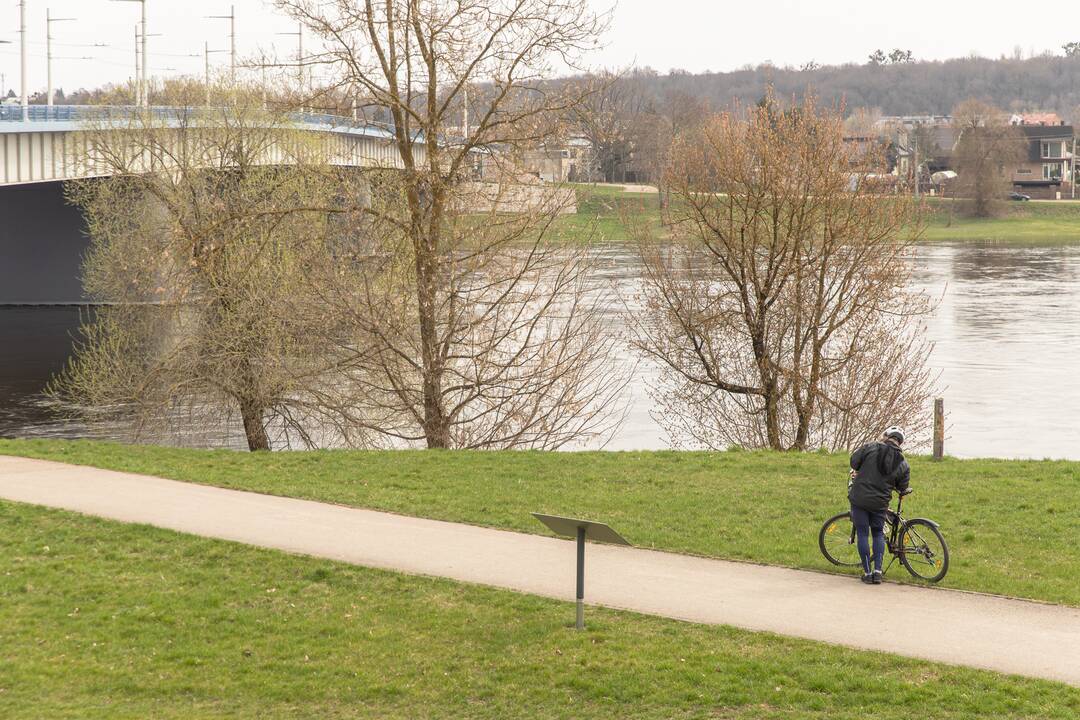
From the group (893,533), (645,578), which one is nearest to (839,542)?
(893,533)

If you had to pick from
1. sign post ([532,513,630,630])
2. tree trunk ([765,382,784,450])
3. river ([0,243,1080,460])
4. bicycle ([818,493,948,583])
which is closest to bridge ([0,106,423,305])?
river ([0,243,1080,460])

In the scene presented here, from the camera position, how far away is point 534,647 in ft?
32.7

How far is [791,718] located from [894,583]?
3.15m

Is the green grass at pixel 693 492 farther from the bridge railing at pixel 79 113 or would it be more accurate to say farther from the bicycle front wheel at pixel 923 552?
the bridge railing at pixel 79 113

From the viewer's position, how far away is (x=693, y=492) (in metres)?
15.1

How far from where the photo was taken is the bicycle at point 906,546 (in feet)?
37.0

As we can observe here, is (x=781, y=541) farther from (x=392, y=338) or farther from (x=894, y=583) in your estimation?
(x=392, y=338)

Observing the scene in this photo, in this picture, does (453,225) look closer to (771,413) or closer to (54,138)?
(771,413)

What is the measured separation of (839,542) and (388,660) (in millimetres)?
4504

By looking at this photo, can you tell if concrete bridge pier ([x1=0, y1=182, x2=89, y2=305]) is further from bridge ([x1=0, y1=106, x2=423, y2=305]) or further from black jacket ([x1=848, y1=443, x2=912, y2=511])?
black jacket ([x1=848, y1=443, x2=912, y2=511])

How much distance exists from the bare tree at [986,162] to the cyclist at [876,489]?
328 feet

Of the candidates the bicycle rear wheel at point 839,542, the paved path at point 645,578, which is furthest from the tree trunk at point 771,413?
the bicycle rear wheel at point 839,542

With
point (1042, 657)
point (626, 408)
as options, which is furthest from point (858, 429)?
point (1042, 657)

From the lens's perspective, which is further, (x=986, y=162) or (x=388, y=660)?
(x=986, y=162)
